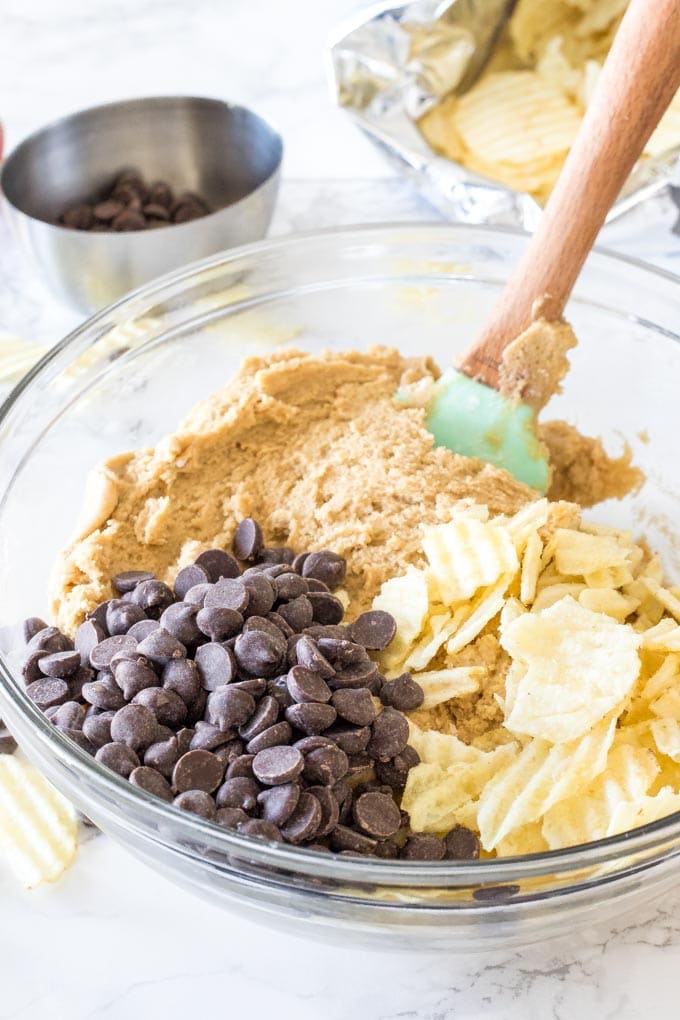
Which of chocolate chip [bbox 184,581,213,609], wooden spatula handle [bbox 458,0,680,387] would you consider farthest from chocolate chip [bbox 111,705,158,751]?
wooden spatula handle [bbox 458,0,680,387]

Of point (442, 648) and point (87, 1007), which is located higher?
point (442, 648)

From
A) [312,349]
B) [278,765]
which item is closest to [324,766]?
[278,765]

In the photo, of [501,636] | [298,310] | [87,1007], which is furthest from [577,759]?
[298,310]

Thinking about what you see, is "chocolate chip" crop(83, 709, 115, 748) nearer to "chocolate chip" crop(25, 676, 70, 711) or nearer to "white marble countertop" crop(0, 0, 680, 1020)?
"chocolate chip" crop(25, 676, 70, 711)

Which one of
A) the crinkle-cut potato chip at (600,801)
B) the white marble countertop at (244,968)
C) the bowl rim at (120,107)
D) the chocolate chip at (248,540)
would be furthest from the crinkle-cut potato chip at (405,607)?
the bowl rim at (120,107)

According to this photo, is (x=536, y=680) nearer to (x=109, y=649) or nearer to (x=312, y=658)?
(x=312, y=658)

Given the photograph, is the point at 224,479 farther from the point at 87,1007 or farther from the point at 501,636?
the point at 87,1007
